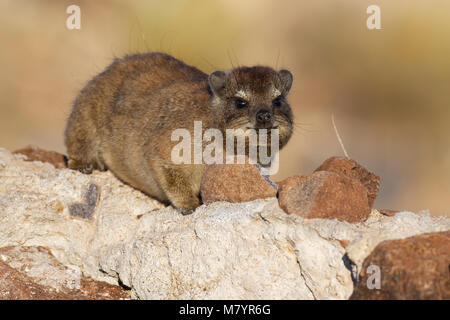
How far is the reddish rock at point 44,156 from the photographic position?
10.4 m

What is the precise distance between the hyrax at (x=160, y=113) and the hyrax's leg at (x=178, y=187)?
0.01 m

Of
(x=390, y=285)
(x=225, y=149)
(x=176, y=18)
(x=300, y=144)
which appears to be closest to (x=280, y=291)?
(x=390, y=285)

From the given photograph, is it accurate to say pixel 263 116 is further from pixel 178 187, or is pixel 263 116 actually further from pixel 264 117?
pixel 178 187

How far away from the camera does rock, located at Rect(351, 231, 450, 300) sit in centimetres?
501

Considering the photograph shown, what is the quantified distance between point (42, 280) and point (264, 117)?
3.00m

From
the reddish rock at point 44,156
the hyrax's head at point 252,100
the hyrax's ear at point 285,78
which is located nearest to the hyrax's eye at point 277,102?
the hyrax's head at point 252,100

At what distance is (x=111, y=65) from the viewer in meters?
10.4

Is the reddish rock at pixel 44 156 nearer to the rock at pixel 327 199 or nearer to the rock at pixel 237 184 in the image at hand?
the rock at pixel 237 184

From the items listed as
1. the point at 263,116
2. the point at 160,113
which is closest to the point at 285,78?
the point at 263,116

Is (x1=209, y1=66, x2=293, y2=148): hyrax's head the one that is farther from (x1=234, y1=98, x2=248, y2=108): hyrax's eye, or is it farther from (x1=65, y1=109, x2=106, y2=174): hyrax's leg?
(x1=65, y1=109, x2=106, y2=174): hyrax's leg

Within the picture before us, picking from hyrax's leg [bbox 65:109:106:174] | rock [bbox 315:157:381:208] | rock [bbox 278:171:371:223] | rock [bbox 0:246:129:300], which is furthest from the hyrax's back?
Answer: rock [bbox 278:171:371:223]

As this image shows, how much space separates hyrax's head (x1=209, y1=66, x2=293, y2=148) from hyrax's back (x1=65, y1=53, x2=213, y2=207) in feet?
→ 0.99
